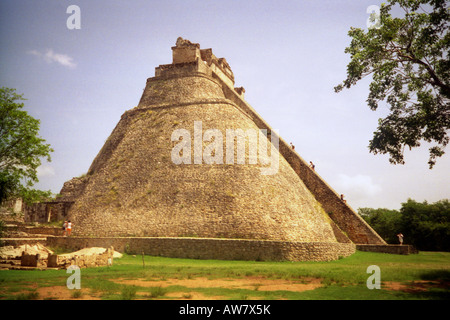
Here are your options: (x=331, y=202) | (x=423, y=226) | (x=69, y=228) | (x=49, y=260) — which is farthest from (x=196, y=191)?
(x=423, y=226)

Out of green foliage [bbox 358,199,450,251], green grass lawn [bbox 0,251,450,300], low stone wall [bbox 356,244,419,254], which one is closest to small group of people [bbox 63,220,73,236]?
green grass lawn [bbox 0,251,450,300]

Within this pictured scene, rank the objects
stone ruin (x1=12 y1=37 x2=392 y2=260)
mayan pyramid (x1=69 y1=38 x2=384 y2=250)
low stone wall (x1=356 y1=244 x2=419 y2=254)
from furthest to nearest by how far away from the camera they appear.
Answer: low stone wall (x1=356 y1=244 x2=419 y2=254) → mayan pyramid (x1=69 y1=38 x2=384 y2=250) → stone ruin (x1=12 y1=37 x2=392 y2=260)

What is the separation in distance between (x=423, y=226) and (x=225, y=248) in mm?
20645

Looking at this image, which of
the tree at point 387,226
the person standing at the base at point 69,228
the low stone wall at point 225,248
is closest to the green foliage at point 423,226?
the tree at point 387,226

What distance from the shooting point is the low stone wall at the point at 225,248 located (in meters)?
17.3

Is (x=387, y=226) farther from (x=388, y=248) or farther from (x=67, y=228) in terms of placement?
(x=67, y=228)

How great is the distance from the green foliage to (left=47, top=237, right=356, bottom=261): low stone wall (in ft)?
46.1

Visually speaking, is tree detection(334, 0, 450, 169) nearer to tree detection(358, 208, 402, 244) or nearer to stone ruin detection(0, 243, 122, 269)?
stone ruin detection(0, 243, 122, 269)

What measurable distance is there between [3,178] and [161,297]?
32.4 feet

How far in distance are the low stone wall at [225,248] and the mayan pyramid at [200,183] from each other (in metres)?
1.32

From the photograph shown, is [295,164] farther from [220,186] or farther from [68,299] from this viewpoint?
[68,299]

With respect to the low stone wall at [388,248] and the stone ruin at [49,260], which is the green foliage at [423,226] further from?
the stone ruin at [49,260]

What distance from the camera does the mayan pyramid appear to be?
66.2ft

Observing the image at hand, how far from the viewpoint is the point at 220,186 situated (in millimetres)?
21703
